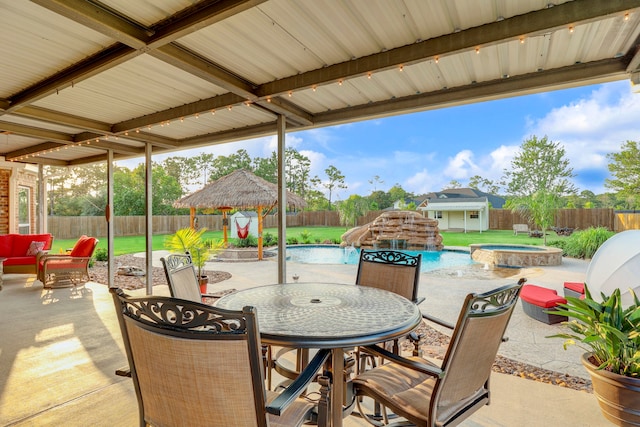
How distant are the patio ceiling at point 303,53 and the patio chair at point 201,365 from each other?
6.00ft

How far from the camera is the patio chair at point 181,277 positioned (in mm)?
2338

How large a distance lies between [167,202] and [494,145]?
107ft

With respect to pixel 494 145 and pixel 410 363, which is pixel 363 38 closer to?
pixel 410 363

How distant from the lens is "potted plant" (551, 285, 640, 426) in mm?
2021

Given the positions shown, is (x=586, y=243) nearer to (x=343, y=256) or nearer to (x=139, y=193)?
(x=343, y=256)

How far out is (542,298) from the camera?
166 inches

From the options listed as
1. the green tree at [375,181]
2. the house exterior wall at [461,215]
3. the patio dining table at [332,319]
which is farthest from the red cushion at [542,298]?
the green tree at [375,181]

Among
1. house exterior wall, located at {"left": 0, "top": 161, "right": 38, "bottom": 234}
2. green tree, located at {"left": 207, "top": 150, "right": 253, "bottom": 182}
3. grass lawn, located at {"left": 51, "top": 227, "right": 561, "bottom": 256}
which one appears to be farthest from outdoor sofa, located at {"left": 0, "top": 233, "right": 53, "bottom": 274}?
green tree, located at {"left": 207, "top": 150, "right": 253, "bottom": 182}

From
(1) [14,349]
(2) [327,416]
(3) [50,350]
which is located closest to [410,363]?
(2) [327,416]

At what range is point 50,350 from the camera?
340cm

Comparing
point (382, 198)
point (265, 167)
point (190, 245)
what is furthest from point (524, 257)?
point (265, 167)

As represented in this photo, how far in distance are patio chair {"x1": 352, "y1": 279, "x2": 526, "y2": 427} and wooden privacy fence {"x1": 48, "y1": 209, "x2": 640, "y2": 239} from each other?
586 inches

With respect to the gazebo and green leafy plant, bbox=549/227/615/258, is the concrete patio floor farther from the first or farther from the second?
green leafy plant, bbox=549/227/615/258

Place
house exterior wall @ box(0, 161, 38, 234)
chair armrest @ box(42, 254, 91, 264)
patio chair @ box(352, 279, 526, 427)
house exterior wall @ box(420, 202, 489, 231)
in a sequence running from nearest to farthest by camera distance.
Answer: patio chair @ box(352, 279, 526, 427) < chair armrest @ box(42, 254, 91, 264) < house exterior wall @ box(0, 161, 38, 234) < house exterior wall @ box(420, 202, 489, 231)
